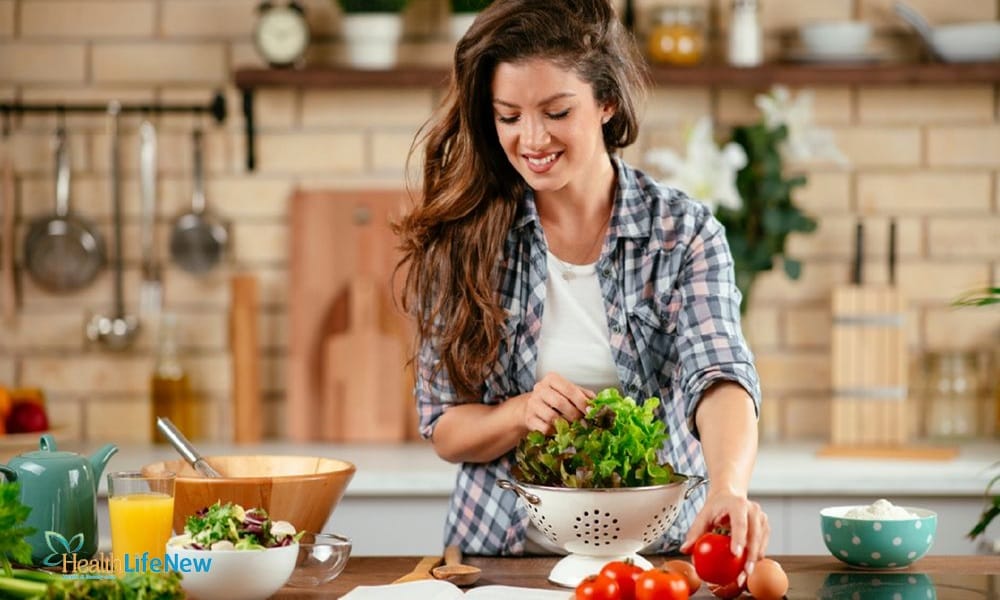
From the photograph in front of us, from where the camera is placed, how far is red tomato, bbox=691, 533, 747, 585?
171 cm

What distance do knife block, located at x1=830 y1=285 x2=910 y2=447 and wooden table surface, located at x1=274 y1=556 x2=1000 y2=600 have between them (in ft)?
4.73

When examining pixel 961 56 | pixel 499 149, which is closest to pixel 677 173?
pixel 961 56

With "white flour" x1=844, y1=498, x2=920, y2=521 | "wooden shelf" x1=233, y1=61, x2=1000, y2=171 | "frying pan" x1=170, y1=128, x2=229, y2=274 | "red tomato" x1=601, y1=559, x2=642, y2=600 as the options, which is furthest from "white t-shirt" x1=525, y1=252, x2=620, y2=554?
"frying pan" x1=170, y1=128, x2=229, y2=274

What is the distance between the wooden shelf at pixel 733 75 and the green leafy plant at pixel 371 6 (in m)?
0.16

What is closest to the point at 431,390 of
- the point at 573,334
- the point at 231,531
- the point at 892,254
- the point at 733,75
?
the point at 573,334

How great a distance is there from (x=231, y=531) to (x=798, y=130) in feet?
7.18

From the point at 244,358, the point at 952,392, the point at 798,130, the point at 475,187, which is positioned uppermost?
the point at 798,130

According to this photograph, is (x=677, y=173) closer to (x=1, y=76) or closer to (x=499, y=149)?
(x=499, y=149)

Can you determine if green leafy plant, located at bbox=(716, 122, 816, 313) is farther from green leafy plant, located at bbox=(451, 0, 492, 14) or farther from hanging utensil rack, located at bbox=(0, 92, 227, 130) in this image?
hanging utensil rack, located at bbox=(0, 92, 227, 130)

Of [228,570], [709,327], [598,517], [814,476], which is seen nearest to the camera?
[228,570]

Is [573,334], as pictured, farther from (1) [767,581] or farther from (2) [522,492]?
(1) [767,581]

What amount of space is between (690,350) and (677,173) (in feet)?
4.51

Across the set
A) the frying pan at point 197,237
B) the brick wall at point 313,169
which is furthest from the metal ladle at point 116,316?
the frying pan at point 197,237

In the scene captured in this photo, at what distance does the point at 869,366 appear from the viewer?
11.4 ft
